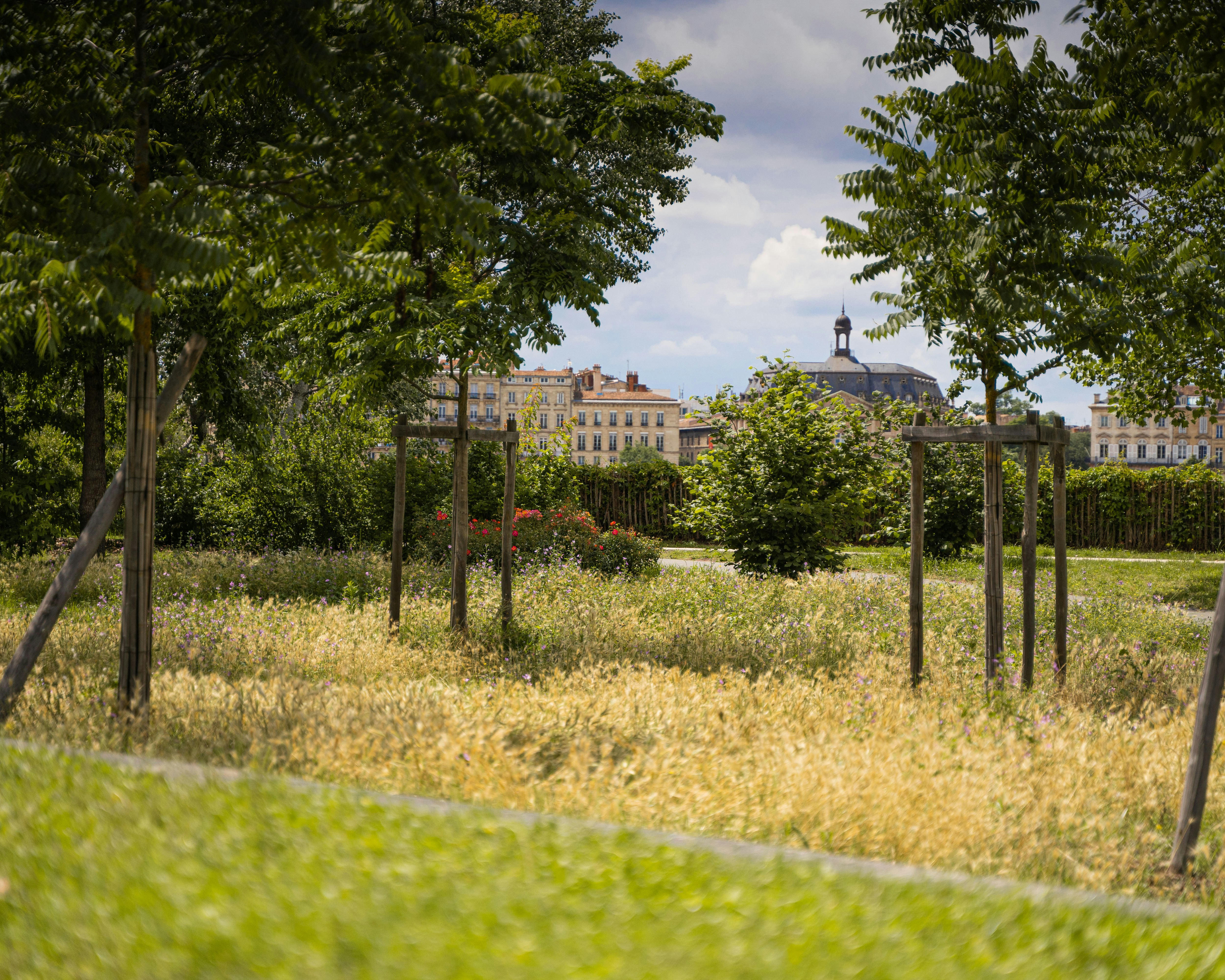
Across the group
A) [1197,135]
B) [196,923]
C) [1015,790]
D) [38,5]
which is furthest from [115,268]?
[1197,135]

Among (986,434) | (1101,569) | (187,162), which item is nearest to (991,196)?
(986,434)

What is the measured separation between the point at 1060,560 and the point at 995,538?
79 centimetres

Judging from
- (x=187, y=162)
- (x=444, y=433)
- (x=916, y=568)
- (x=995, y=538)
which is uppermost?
(x=187, y=162)

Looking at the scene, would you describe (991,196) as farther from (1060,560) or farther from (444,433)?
(444,433)

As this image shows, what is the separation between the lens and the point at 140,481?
526 centimetres

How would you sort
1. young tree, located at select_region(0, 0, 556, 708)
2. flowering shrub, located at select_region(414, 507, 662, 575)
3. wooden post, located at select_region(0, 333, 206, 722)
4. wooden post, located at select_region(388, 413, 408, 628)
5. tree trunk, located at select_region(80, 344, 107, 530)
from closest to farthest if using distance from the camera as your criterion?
young tree, located at select_region(0, 0, 556, 708)
wooden post, located at select_region(0, 333, 206, 722)
wooden post, located at select_region(388, 413, 408, 628)
tree trunk, located at select_region(80, 344, 107, 530)
flowering shrub, located at select_region(414, 507, 662, 575)

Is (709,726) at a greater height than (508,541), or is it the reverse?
(508,541)

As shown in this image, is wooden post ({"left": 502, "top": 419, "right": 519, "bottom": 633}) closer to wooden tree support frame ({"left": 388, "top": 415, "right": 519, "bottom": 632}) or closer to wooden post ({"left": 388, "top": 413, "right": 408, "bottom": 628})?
wooden tree support frame ({"left": 388, "top": 415, "right": 519, "bottom": 632})

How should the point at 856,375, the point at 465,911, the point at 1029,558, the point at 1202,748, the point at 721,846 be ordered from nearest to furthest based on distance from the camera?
the point at 465,911 < the point at 721,846 < the point at 1202,748 < the point at 1029,558 < the point at 856,375

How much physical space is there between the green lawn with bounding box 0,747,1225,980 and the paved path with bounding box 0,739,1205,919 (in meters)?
0.06

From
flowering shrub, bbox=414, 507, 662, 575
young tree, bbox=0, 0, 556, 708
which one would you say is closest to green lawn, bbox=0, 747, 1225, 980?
young tree, bbox=0, 0, 556, 708

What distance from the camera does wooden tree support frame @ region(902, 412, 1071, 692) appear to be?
622cm

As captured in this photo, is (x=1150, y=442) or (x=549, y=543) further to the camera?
(x=1150, y=442)

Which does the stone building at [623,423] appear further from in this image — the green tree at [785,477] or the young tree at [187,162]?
the young tree at [187,162]
